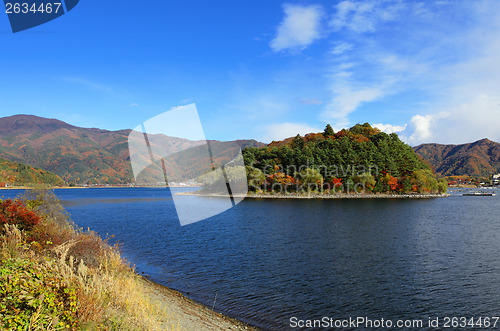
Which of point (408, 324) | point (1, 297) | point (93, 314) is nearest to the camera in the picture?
point (1, 297)

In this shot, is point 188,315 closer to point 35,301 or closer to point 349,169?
Result: point 35,301

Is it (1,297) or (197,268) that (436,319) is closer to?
(197,268)

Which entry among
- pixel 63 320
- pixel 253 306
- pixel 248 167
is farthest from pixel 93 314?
pixel 248 167

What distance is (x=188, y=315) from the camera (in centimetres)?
1459

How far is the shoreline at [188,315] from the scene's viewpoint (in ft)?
43.3

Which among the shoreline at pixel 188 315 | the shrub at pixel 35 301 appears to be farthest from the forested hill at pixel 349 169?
the shrub at pixel 35 301

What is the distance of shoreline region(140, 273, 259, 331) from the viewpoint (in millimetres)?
13198

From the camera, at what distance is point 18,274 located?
7.55 meters

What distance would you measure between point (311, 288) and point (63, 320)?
16.2 m

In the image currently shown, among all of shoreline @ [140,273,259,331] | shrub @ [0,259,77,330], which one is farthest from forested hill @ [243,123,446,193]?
shrub @ [0,259,77,330]

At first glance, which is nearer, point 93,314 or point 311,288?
point 93,314

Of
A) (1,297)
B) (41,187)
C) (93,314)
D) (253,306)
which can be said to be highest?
(41,187)

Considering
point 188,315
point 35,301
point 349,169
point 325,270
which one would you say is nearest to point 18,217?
point 188,315

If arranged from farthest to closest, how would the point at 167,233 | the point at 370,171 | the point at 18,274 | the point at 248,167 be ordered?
the point at 248,167, the point at 370,171, the point at 167,233, the point at 18,274
